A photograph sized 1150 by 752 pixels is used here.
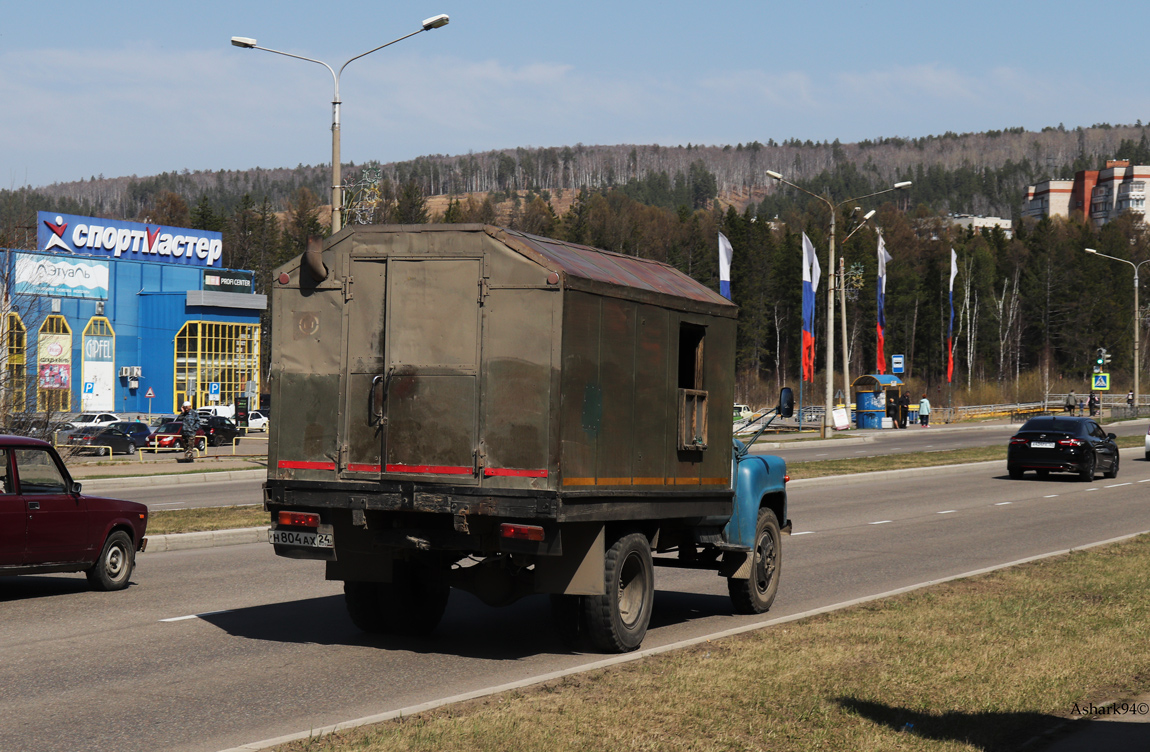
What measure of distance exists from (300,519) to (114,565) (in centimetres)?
437

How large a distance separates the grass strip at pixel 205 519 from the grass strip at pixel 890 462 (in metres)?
14.1

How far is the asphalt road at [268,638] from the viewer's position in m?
7.02

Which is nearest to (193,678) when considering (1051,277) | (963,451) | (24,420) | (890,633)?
(890,633)

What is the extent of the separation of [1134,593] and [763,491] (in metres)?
3.71

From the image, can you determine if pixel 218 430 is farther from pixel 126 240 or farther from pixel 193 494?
pixel 193 494

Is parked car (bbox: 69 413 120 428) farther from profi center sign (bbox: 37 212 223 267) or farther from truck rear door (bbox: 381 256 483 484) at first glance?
truck rear door (bbox: 381 256 483 484)

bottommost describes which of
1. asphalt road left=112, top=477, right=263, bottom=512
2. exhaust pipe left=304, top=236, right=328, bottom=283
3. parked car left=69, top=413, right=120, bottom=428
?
asphalt road left=112, top=477, right=263, bottom=512

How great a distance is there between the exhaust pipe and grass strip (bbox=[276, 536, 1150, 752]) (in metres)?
3.50

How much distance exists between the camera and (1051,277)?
139m

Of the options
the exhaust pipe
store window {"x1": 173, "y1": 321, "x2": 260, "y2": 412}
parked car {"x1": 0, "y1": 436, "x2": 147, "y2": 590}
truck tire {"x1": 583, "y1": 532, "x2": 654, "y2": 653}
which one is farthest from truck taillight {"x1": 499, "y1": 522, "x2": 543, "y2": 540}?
store window {"x1": 173, "y1": 321, "x2": 260, "y2": 412}

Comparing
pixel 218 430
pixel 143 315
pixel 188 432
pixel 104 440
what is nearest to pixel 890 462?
pixel 188 432

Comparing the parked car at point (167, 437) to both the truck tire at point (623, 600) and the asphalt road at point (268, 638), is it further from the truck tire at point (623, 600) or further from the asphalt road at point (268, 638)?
the truck tire at point (623, 600)

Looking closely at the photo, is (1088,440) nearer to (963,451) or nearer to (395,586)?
(963,451)

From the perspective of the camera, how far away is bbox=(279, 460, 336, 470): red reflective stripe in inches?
349
